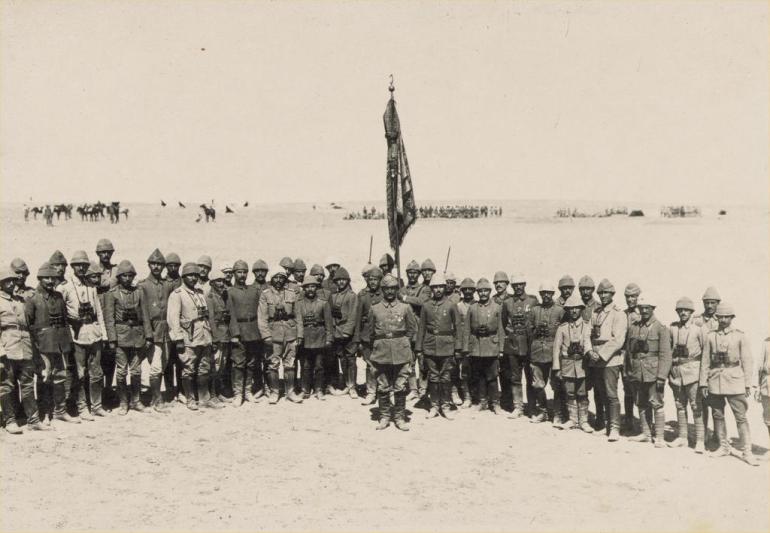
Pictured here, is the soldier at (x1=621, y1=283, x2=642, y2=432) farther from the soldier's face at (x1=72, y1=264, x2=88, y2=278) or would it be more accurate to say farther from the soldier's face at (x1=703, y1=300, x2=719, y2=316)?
the soldier's face at (x1=72, y1=264, x2=88, y2=278)

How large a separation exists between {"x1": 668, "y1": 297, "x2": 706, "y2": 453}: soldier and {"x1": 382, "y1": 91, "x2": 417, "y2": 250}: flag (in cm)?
508

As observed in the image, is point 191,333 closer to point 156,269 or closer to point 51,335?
point 156,269

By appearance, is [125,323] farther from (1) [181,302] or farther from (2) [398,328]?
(2) [398,328]

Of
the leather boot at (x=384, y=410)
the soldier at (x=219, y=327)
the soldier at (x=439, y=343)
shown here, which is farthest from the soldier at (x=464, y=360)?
the soldier at (x=219, y=327)

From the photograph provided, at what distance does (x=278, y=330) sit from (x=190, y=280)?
139cm

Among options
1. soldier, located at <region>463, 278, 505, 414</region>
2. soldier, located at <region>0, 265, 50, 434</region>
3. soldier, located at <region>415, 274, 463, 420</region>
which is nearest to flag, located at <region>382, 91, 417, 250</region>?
soldier, located at <region>415, 274, 463, 420</region>

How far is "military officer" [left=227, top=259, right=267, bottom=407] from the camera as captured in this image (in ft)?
29.2

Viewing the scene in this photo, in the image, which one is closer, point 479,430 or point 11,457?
point 11,457

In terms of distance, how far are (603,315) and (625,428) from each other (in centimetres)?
153

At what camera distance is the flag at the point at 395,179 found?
11180 millimetres

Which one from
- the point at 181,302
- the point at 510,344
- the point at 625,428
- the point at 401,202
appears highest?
the point at 401,202

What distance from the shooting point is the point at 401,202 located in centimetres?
1150

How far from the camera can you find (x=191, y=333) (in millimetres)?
8406

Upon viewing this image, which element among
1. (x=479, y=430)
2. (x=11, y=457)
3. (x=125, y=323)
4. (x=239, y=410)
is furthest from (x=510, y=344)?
(x=11, y=457)
